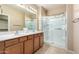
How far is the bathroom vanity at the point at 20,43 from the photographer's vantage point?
1.86m

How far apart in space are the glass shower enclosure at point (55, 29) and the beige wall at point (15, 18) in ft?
1.80

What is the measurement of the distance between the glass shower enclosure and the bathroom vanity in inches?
7.5

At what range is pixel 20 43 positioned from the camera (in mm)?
2307

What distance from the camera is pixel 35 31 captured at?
2746mm

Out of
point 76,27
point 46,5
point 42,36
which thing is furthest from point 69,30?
point 46,5

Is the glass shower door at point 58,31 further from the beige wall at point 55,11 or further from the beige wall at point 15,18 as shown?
the beige wall at point 15,18

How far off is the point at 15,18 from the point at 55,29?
1.02 metres

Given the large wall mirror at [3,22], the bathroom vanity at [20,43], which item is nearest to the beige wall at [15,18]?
the large wall mirror at [3,22]

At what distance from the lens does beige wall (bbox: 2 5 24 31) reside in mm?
2473

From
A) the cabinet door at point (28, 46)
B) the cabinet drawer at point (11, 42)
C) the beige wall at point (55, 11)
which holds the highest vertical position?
the beige wall at point (55, 11)

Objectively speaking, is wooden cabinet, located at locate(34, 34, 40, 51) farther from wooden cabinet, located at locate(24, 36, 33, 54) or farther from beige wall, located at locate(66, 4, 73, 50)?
beige wall, located at locate(66, 4, 73, 50)

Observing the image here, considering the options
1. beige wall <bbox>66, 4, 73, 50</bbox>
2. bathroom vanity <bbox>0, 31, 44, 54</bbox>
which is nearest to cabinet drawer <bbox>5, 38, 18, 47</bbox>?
bathroom vanity <bbox>0, 31, 44, 54</bbox>
